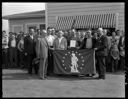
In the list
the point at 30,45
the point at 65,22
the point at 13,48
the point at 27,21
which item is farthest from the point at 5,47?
the point at 27,21

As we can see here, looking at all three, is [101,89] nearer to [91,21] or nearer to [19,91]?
[19,91]

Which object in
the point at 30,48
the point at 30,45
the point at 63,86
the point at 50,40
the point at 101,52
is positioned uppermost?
the point at 50,40

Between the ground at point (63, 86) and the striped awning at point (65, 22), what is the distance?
7.60 meters

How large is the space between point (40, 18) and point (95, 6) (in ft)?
24.1

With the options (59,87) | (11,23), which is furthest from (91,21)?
(11,23)

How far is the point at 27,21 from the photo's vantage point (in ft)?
77.0

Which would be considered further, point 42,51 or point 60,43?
point 60,43

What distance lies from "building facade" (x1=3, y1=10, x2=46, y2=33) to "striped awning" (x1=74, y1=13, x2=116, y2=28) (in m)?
5.56

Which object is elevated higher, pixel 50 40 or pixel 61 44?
pixel 50 40

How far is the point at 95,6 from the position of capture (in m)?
16.6

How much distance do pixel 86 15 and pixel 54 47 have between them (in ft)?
23.2

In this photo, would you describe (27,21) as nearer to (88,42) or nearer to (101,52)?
(88,42)

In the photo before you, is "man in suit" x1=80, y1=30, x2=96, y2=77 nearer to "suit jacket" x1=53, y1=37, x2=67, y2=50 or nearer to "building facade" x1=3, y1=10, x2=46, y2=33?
"suit jacket" x1=53, y1=37, x2=67, y2=50

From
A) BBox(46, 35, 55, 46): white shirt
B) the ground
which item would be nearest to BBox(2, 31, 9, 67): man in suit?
the ground
